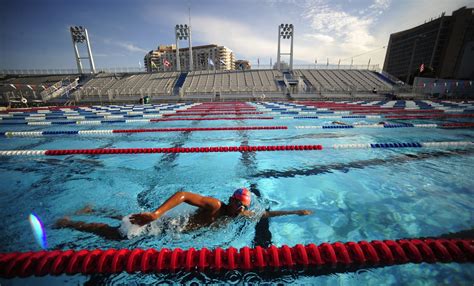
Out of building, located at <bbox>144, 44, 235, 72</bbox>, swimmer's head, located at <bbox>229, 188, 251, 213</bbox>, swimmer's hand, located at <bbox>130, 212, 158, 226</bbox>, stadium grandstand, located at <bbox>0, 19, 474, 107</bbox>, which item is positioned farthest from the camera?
building, located at <bbox>144, 44, 235, 72</bbox>

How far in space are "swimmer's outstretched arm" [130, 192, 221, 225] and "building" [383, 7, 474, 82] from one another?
128 feet

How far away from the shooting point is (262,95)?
26.2m

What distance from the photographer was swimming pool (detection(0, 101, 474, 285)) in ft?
7.39

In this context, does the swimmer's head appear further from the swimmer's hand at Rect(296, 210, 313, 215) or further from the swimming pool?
the swimmer's hand at Rect(296, 210, 313, 215)

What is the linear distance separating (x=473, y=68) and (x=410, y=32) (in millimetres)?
60180

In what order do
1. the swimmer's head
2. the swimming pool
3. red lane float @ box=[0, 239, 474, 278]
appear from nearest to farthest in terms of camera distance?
red lane float @ box=[0, 239, 474, 278], the swimming pool, the swimmer's head

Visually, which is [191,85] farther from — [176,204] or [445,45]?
[445,45]

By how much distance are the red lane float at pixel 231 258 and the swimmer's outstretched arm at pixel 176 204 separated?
0.30 m

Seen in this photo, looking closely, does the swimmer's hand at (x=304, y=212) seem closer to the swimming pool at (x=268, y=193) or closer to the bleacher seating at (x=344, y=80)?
the swimming pool at (x=268, y=193)

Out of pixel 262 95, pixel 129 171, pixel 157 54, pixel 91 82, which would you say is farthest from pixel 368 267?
pixel 157 54

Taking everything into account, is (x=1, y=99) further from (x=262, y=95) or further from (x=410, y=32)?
(x=410, y=32)

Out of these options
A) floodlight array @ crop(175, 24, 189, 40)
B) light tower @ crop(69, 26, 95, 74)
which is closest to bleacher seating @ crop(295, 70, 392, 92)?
floodlight array @ crop(175, 24, 189, 40)

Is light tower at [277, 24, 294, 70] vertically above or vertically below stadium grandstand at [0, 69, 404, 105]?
above

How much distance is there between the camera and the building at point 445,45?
30.9 meters
